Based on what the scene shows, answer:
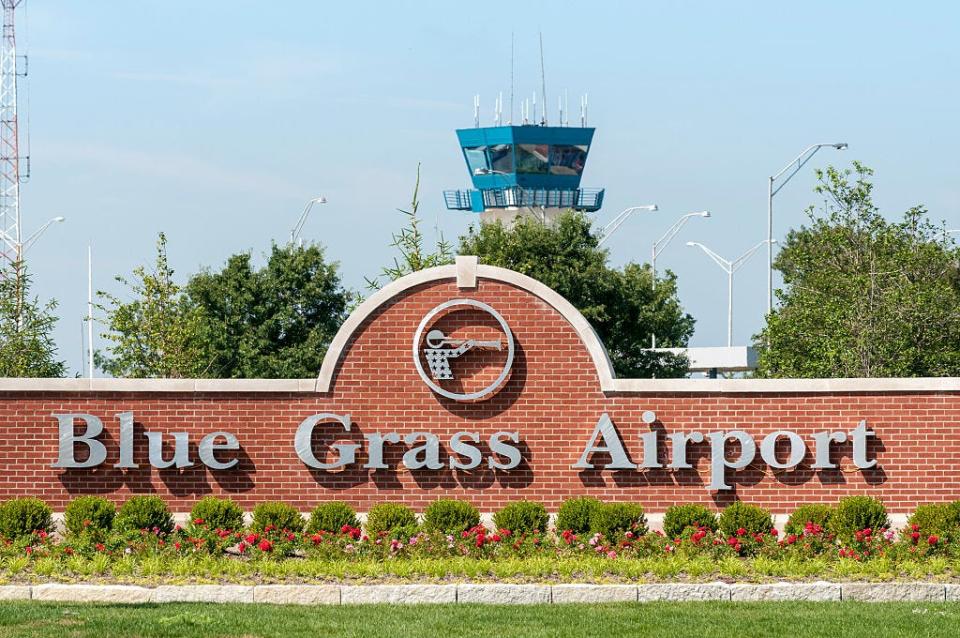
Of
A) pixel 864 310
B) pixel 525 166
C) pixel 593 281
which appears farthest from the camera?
pixel 525 166

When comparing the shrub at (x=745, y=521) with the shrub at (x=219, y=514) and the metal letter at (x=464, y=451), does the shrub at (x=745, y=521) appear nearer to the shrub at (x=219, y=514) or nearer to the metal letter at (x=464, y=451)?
the metal letter at (x=464, y=451)

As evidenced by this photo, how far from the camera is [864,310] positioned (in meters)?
33.0

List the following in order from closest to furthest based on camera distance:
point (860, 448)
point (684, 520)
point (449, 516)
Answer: point (684, 520), point (449, 516), point (860, 448)

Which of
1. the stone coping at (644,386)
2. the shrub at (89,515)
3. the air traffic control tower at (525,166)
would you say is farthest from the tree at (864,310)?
the air traffic control tower at (525,166)

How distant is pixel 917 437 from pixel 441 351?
25.4ft

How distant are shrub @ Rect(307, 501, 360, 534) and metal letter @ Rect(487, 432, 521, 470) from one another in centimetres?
272

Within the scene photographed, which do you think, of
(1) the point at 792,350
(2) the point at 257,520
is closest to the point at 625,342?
(1) the point at 792,350

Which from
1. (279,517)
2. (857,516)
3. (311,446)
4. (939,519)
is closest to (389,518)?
(279,517)

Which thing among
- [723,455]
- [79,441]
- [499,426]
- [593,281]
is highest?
[593,281]

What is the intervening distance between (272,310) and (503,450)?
32.6 metres

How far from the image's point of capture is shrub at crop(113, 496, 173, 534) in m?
22.3

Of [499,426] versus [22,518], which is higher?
[499,426]

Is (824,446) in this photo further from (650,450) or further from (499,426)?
(499,426)

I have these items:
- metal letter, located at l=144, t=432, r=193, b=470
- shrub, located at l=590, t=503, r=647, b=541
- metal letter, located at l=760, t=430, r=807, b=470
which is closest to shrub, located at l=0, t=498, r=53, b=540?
metal letter, located at l=144, t=432, r=193, b=470
